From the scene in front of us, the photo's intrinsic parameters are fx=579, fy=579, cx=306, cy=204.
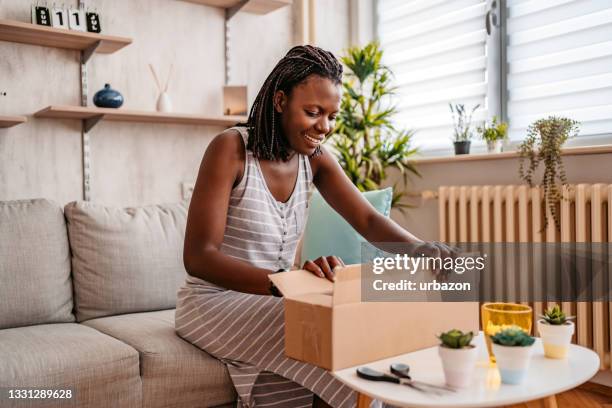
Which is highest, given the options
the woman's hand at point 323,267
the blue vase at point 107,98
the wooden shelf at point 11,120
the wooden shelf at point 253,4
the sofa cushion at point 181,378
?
the wooden shelf at point 253,4

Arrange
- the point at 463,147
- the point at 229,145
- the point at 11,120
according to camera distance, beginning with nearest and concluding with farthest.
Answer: the point at 229,145 → the point at 11,120 → the point at 463,147

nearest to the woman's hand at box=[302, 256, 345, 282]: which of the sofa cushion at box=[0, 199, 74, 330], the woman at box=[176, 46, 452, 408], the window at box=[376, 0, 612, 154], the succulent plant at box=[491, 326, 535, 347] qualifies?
the woman at box=[176, 46, 452, 408]

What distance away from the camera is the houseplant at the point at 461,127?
2779mm

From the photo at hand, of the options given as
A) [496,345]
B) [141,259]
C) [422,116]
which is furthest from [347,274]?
[422,116]

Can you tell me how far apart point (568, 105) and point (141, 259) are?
191cm

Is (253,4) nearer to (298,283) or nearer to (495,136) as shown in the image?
(495,136)

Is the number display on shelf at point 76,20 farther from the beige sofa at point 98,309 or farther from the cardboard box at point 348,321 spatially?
the cardboard box at point 348,321

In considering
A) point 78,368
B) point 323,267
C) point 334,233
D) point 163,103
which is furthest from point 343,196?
point 163,103

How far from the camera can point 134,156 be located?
2639mm

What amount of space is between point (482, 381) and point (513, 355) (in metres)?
0.07

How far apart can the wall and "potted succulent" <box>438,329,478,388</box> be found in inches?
78.8

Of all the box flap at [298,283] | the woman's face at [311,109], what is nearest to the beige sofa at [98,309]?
the box flap at [298,283]

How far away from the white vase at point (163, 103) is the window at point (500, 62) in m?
1.31

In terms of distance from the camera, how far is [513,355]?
916 mm
